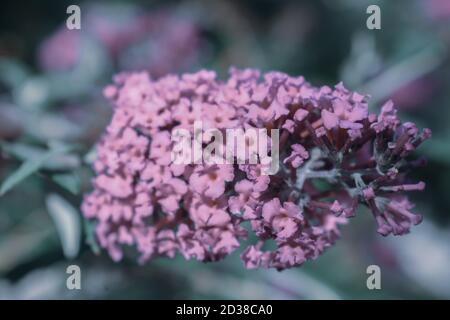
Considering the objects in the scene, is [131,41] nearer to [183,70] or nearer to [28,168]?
[183,70]

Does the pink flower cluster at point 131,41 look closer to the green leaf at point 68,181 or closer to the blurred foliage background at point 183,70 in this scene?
the blurred foliage background at point 183,70

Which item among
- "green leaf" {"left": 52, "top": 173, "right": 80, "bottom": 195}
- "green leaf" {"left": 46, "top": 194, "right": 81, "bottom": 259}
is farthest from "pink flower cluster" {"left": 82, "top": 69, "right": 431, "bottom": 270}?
"green leaf" {"left": 46, "top": 194, "right": 81, "bottom": 259}

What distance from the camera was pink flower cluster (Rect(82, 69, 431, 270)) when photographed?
38.6 inches

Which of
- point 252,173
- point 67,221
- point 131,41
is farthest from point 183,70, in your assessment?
point 252,173

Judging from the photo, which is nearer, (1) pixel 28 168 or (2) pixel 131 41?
(1) pixel 28 168

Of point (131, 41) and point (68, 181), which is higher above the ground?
point (131, 41)

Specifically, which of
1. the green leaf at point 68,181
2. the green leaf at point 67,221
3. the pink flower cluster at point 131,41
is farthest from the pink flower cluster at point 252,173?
the pink flower cluster at point 131,41

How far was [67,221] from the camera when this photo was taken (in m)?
1.33

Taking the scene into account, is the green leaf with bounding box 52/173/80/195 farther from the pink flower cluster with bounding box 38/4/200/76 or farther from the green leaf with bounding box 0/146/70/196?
the pink flower cluster with bounding box 38/4/200/76

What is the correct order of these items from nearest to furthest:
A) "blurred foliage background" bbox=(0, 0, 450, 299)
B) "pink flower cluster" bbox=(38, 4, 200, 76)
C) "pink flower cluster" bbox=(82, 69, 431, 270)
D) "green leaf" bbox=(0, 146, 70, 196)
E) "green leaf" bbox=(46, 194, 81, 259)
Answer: "pink flower cluster" bbox=(82, 69, 431, 270) < "green leaf" bbox=(0, 146, 70, 196) < "green leaf" bbox=(46, 194, 81, 259) < "blurred foliage background" bbox=(0, 0, 450, 299) < "pink flower cluster" bbox=(38, 4, 200, 76)

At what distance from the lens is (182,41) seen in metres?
2.01

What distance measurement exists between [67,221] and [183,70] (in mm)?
796
